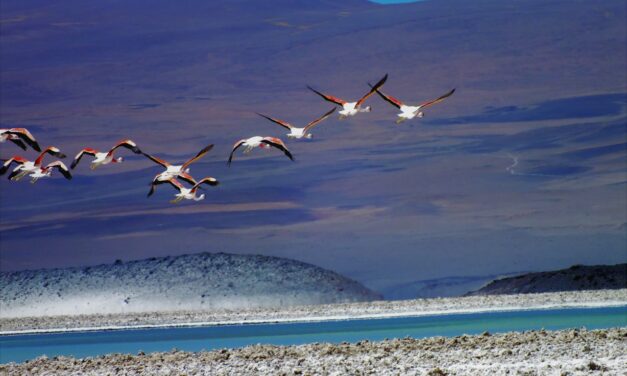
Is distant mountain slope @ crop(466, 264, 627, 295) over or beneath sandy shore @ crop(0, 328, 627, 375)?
over

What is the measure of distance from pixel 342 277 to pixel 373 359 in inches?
1876

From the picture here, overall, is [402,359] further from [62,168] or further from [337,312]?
[337,312]

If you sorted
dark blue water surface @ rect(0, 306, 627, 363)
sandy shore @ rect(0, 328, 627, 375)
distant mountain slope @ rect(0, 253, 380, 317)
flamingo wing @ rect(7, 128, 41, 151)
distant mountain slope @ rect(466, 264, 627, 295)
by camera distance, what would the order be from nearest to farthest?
1. sandy shore @ rect(0, 328, 627, 375)
2. flamingo wing @ rect(7, 128, 41, 151)
3. dark blue water surface @ rect(0, 306, 627, 363)
4. distant mountain slope @ rect(0, 253, 380, 317)
5. distant mountain slope @ rect(466, 264, 627, 295)

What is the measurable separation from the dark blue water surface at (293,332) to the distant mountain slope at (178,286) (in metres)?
21.1

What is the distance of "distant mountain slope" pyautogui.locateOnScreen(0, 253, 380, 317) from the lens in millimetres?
66562

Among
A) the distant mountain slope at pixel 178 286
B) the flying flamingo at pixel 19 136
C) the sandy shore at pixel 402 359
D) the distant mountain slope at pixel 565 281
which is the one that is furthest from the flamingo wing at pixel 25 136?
the distant mountain slope at pixel 565 281

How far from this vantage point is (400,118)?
24031 millimetres

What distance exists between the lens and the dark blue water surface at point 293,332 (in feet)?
108

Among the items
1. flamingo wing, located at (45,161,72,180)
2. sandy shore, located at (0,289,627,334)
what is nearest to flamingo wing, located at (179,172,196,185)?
flamingo wing, located at (45,161,72,180)

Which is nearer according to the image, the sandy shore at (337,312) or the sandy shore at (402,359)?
the sandy shore at (402,359)

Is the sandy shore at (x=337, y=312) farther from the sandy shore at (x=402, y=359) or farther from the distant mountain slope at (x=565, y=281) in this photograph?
the sandy shore at (x=402, y=359)

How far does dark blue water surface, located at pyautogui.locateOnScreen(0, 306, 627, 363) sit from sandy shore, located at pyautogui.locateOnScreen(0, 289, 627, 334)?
10.5 ft

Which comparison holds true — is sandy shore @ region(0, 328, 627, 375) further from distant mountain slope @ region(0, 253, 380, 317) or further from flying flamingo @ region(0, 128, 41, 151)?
distant mountain slope @ region(0, 253, 380, 317)

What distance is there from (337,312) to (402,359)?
29637 mm
